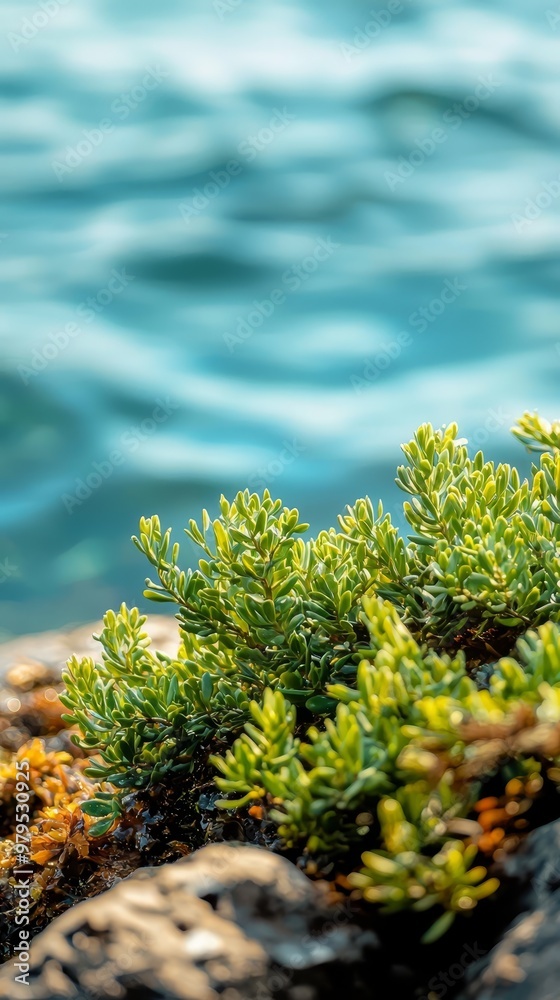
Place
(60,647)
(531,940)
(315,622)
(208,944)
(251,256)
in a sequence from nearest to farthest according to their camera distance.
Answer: (531,940) < (208,944) < (315,622) < (60,647) < (251,256)

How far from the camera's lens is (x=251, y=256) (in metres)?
12.3

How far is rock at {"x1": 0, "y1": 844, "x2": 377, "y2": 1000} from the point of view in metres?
1.90

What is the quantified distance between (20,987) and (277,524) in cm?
123

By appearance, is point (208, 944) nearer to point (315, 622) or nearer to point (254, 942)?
point (254, 942)

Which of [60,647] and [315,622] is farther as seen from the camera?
[60,647]

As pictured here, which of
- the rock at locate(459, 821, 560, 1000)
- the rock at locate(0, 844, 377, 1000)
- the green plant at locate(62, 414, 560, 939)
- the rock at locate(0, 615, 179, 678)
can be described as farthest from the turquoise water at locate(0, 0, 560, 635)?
the rock at locate(459, 821, 560, 1000)

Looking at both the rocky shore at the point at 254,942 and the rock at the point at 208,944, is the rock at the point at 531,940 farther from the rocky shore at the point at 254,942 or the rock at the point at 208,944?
the rock at the point at 208,944

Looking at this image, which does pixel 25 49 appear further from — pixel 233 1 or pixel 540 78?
pixel 540 78

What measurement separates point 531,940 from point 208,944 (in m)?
0.60

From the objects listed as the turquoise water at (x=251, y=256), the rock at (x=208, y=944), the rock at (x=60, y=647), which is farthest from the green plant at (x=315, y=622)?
the turquoise water at (x=251, y=256)

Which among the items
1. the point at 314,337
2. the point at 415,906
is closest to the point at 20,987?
the point at 415,906

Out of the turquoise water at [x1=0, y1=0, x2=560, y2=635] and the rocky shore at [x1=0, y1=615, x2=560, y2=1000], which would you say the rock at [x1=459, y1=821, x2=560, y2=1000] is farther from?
the turquoise water at [x1=0, y1=0, x2=560, y2=635]

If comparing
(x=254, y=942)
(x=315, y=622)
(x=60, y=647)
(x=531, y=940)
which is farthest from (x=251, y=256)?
(x=531, y=940)

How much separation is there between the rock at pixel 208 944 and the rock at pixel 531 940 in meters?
0.27
